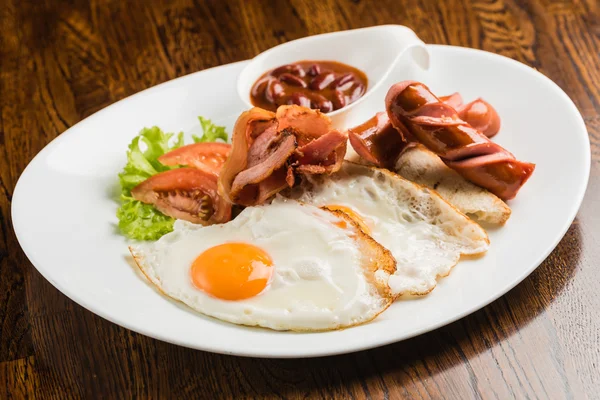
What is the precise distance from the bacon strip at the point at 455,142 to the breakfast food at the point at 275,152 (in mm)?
362

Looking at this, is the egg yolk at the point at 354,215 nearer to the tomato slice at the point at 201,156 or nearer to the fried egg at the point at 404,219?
the fried egg at the point at 404,219

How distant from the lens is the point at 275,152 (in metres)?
3.51

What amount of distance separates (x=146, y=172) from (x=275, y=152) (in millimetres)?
812

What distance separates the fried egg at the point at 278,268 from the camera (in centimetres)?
298

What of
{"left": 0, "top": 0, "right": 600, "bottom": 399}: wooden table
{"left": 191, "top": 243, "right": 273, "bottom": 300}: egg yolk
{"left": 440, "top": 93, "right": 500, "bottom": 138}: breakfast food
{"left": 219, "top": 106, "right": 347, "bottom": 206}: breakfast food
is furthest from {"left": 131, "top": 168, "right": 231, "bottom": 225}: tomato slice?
{"left": 440, "top": 93, "right": 500, "bottom": 138}: breakfast food

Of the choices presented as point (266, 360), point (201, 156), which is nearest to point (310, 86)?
point (201, 156)

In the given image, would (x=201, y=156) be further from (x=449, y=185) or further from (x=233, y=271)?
(x=449, y=185)

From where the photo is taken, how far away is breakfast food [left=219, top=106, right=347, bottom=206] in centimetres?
349

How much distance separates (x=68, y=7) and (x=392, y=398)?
4.75 metres

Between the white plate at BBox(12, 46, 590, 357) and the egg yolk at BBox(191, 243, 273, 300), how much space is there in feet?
0.48

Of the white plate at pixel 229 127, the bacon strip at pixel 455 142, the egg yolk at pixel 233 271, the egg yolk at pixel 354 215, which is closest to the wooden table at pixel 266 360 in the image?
the white plate at pixel 229 127

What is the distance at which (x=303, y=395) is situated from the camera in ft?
9.69

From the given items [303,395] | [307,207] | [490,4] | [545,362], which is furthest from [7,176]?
[490,4]

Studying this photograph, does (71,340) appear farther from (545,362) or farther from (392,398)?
(545,362)
